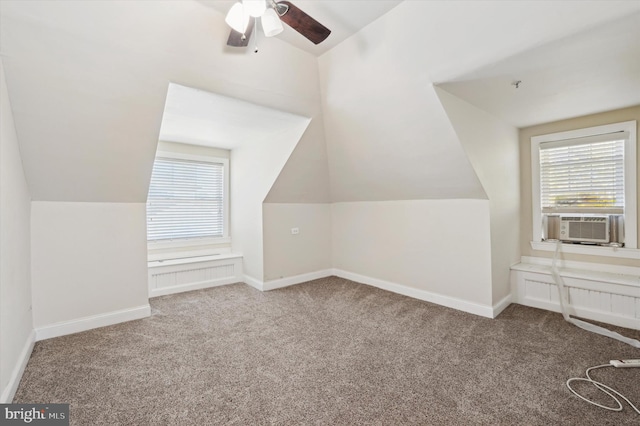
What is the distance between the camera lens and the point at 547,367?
207 cm

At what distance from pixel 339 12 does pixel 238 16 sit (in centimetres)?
95

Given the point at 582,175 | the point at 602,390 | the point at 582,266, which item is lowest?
the point at 602,390

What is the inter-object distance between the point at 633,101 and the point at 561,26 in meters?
1.90

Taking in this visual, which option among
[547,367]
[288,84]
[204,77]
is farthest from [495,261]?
[204,77]

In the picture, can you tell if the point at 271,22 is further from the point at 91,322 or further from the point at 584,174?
the point at 584,174

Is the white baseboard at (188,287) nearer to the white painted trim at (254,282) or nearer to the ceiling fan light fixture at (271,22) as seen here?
the white painted trim at (254,282)

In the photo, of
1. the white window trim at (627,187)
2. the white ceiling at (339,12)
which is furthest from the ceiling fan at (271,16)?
the white window trim at (627,187)

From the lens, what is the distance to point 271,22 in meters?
1.70

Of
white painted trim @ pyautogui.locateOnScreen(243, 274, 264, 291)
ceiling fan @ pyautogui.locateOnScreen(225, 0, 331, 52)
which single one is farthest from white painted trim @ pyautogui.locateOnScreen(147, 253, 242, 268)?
ceiling fan @ pyautogui.locateOnScreen(225, 0, 331, 52)

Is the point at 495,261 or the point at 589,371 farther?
the point at 495,261

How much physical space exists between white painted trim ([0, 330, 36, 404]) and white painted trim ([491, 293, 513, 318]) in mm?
3865

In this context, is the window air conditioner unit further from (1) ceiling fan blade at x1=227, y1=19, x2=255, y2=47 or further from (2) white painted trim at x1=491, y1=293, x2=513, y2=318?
(1) ceiling fan blade at x1=227, y1=19, x2=255, y2=47

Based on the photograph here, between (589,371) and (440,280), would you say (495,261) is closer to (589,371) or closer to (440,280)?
(440,280)

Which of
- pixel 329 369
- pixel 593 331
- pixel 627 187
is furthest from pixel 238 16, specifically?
pixel 627 187
